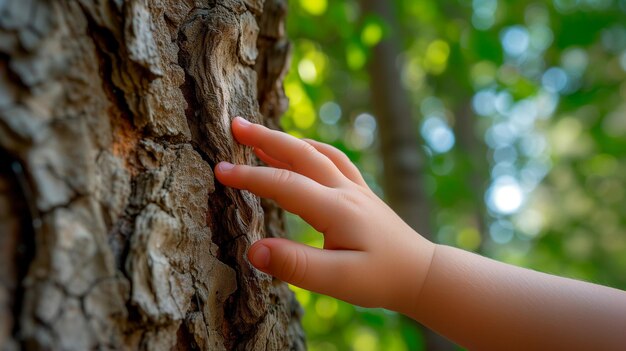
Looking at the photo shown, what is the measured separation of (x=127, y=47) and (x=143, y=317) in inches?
12.8

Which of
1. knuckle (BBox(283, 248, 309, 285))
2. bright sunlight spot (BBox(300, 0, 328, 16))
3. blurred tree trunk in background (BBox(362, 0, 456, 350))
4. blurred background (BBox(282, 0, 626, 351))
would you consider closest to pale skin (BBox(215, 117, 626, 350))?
knuckle (BBox(283, 248, 309, 285))

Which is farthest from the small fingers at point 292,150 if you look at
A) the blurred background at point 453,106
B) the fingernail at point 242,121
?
the blurred background at point 453,106

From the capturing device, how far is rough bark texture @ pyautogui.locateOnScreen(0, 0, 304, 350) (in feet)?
1.68

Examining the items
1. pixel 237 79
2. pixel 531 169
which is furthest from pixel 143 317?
pixel 531 169

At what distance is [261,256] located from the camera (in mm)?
773

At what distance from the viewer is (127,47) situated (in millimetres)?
630

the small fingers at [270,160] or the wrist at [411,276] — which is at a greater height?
the small fingers at [270,160]

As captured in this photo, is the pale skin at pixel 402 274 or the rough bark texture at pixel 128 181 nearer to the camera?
the rough bark texture at pixel 128 181

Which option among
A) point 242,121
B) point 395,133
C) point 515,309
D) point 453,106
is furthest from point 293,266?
point 453,106

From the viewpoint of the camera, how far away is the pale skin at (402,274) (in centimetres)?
78

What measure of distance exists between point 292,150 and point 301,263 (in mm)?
196

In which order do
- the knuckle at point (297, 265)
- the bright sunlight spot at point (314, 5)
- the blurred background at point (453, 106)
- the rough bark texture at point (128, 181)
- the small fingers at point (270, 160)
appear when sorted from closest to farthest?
the rough bark texture at point (128, 181)
the knuckle at point (297, 265)
the small fingers at point (270, 160)
the bright sunlight spot at point (314, 5)
the blurred background at point (453, 106)

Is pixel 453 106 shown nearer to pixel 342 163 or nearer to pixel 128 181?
pixel 342 163

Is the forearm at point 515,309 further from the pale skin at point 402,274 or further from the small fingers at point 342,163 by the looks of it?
the small fingers at point 342,163
